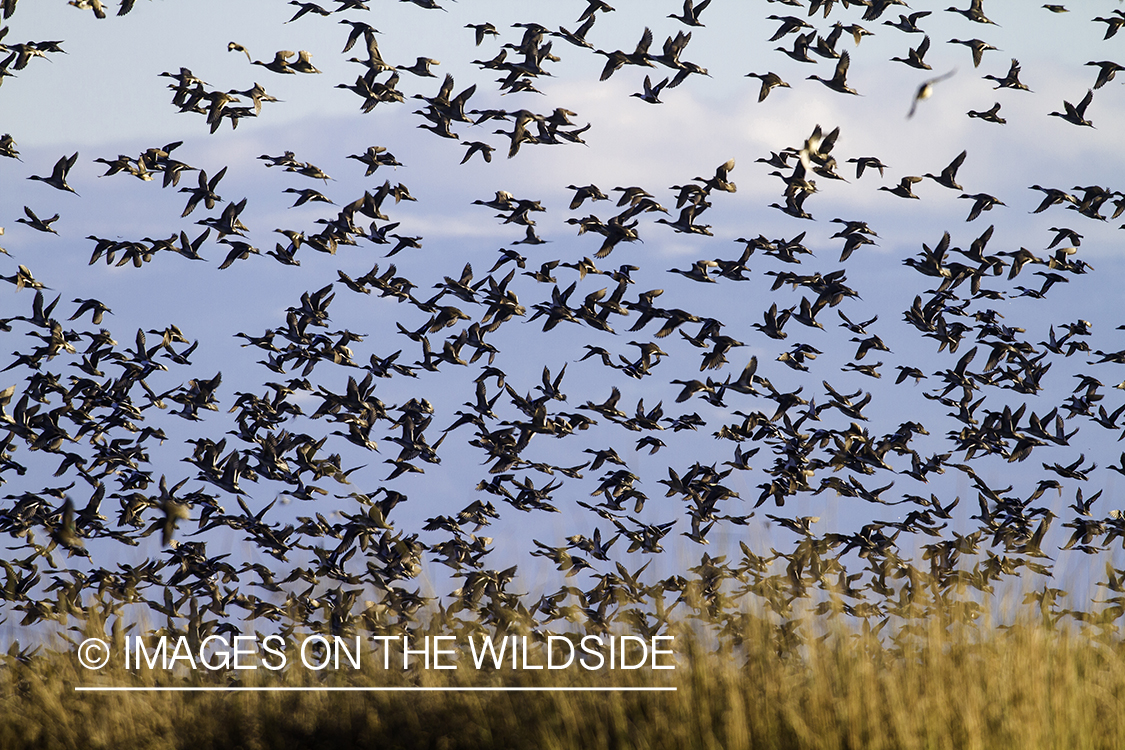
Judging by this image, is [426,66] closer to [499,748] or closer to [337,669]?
[337,669]

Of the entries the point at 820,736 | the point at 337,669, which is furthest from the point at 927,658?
the point at 337,669

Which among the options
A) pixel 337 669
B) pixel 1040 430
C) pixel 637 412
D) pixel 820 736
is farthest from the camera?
pixel 637 412

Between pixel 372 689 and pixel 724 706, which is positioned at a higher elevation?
pixel 372 689

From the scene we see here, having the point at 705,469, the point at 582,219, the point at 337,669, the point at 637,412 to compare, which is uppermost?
the point at 582,219

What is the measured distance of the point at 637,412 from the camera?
21.1 metres

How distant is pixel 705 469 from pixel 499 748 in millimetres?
10738

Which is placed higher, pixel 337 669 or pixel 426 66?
pixel 426 66

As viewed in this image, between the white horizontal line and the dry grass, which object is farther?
the white horizontal line

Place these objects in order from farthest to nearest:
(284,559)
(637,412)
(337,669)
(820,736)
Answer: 1. (637,412)
2. (284,559)
3. (337,669)
4. (820,736)

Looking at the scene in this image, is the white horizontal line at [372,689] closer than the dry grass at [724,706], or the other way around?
the dry grass at [724,706]

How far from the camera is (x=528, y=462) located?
20.6m

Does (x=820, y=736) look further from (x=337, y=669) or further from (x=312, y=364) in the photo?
(x=312, y=364)

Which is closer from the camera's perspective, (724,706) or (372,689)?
(724,706)

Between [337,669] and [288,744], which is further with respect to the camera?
[337,669]
